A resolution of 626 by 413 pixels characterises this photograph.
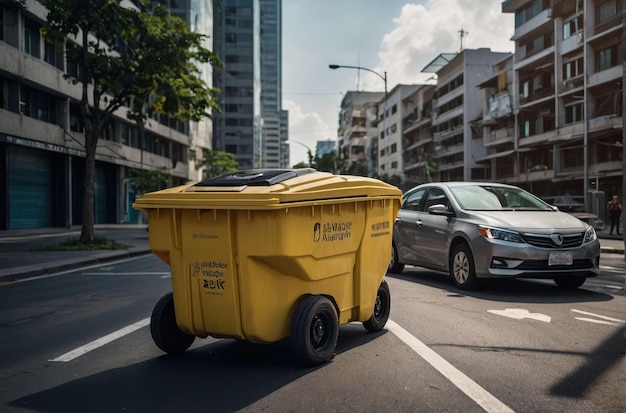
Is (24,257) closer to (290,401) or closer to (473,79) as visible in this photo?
(290,401)

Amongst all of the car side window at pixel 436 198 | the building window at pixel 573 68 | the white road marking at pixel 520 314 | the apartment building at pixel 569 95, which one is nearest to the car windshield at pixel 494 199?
the car side window at pixel 436 198

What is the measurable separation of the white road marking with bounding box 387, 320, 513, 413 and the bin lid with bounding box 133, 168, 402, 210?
52.9 inches

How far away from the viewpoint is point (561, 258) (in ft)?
23.9

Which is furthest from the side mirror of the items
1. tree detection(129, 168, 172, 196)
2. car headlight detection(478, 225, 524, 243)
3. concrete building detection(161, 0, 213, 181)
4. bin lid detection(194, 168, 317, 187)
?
concrete building detection(161, 0, 213, 181)

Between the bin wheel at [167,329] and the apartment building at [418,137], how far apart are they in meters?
61.1

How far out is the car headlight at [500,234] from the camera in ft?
24.2

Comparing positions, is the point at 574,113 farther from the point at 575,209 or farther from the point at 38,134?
the point at 38,134

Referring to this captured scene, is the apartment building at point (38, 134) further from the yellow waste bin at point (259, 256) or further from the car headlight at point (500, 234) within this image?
the yellow waste bin at point (259, 256)

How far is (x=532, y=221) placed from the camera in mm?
7562

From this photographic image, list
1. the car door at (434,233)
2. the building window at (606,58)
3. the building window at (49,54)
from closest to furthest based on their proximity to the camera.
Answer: the car door at (434,233) < the building window at (49,54) < the building window at (606,58)

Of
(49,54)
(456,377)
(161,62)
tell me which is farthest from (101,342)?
(49,54)

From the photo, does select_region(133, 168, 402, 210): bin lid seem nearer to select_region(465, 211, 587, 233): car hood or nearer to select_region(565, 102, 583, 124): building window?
select_region(465, 211, 587, 233): car hood

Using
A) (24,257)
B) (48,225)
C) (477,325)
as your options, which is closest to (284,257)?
(477,325)

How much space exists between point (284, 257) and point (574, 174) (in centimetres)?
4001
